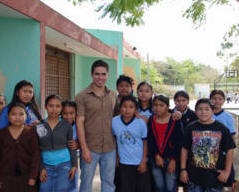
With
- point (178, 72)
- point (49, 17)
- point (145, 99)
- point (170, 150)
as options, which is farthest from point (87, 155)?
point (178, 72)

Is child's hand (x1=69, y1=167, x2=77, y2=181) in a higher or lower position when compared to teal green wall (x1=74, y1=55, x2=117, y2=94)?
lower

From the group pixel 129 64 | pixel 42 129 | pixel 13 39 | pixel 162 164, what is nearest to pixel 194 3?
pixel 13 39

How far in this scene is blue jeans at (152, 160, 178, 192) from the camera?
2.76 m

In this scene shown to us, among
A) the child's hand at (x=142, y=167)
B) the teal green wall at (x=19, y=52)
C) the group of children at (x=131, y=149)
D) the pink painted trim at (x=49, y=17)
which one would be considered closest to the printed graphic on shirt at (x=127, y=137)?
the group of children at (x=131, y=149)

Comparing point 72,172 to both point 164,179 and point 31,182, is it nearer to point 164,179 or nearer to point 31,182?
point 31,182

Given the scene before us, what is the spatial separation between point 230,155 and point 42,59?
3651mm

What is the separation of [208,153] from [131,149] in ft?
2.62

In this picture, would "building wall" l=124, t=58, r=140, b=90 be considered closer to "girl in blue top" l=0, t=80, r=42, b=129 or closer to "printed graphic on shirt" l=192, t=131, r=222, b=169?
"girl in blue top" l=0, t=80, r=42, b=129

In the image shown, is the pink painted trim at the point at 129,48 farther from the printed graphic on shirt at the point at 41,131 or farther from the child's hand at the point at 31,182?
the child's hand at the point at 31,182

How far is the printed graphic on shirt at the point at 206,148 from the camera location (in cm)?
254

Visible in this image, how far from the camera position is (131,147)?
275cm

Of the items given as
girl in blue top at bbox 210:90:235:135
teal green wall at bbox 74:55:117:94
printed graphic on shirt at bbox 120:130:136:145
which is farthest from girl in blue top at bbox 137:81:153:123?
teal green wall at bbox 74:55:117:94

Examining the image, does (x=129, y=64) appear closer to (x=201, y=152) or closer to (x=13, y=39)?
(x=13, y=39)

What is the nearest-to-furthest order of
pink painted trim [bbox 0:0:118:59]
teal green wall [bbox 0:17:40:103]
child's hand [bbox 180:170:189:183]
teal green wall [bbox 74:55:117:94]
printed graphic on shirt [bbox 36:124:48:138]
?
printed graphic on shirt [bbox 36:124:48:138]
child's hand [bbox 180:170:189:183]
pink painted trim [bbox 0:0:118:59]
teal green wall [bbox 0:17:40:103]
teal green wall [bbox 74:55:117:94]
